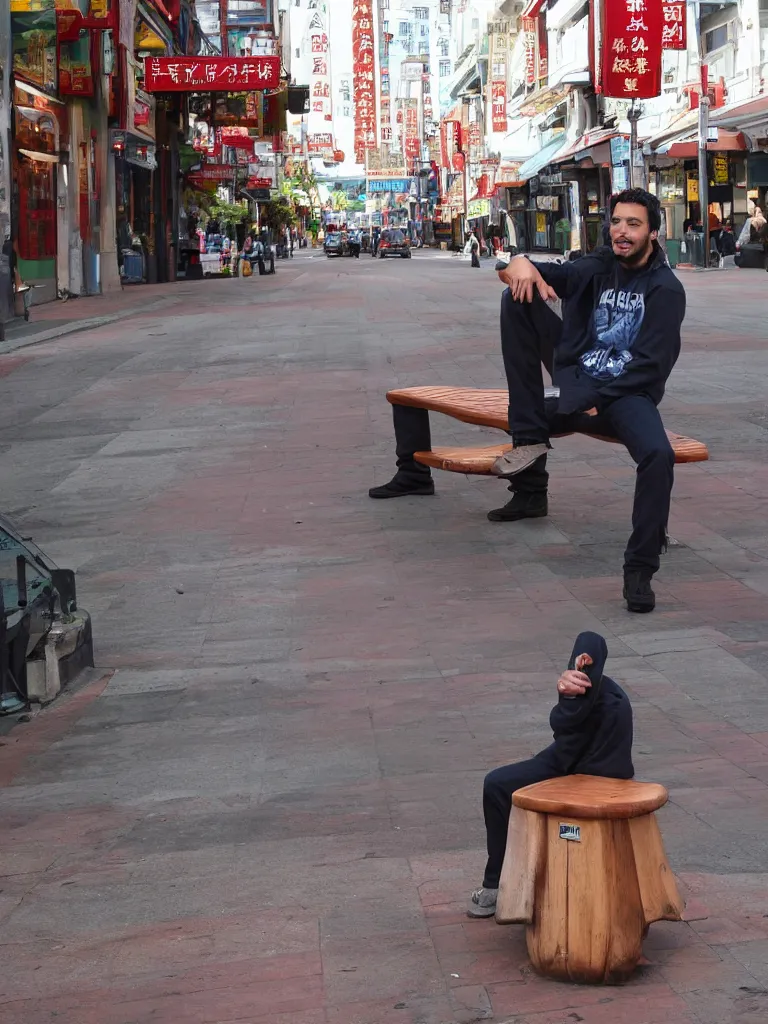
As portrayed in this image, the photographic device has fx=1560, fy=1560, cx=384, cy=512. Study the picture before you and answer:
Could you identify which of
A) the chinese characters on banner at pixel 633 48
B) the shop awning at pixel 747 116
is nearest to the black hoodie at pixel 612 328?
the shop awning at pixel 747 116

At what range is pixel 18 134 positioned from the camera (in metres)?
31.3

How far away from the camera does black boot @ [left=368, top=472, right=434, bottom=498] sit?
948cm

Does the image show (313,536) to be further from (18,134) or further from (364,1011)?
(18,134)

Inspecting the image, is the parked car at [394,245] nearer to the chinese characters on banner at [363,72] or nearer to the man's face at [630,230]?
the man's face at [630,230]

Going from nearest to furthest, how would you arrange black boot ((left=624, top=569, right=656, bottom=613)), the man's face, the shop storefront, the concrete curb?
black boot ((left=624, top=569, right=656, bottom=613)) → the man's face → the concrete curb → the shop storefront

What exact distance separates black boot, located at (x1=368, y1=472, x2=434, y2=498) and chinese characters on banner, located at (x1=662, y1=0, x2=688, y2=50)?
3691cm

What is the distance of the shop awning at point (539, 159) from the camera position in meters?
70.8

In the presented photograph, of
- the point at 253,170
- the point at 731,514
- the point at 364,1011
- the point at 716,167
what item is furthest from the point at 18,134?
the point at 253,170

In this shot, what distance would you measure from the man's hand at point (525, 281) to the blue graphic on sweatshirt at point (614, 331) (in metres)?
0.28

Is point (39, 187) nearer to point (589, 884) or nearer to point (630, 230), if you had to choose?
point (630, 230)

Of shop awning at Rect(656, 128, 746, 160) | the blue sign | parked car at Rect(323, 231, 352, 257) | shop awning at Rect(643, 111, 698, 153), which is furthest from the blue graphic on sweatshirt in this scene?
the blue sign

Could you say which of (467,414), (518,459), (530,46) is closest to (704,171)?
(467,414)

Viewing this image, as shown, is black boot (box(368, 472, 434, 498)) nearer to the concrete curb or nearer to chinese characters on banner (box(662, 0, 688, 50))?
the concrete curb

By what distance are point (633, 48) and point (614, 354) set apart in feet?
123
